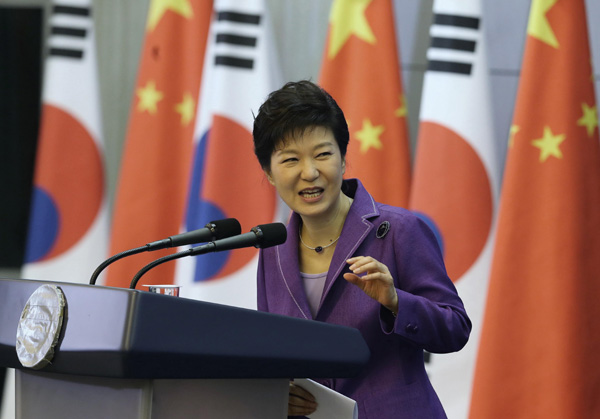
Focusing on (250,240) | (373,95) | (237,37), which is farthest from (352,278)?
(237,37)

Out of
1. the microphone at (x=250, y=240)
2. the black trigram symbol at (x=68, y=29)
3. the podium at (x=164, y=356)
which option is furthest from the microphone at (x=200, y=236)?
the black trigram symbol at (x=68, y=29)

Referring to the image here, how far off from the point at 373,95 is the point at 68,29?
4.45 ft

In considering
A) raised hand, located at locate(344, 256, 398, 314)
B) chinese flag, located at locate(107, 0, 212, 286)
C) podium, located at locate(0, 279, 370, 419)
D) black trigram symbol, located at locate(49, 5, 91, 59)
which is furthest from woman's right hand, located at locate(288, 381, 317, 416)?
black trigram symbol, located at locate(49, 5, 91, 59)

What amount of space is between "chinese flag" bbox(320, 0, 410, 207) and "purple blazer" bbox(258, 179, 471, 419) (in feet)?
4.20

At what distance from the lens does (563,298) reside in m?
2.47

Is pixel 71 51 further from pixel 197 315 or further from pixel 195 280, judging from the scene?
pixel 197 315

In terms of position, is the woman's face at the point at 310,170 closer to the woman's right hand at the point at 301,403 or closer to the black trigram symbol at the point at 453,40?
the woman's right hand at the point at 301,403

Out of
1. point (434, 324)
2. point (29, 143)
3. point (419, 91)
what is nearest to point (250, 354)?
point (434, 324)

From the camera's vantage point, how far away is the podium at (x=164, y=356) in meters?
0.82

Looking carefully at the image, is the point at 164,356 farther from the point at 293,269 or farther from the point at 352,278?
the point at 293,269

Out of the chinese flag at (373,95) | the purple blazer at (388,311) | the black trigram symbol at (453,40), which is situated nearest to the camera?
the purple blazer at (388,311)

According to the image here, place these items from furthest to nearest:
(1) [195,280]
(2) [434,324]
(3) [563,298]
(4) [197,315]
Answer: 1. (1) [195,280]
2. (3) [563,298]
3. (2) [434,324]
4. (4) [197,315]

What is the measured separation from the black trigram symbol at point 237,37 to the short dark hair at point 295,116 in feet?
4.81

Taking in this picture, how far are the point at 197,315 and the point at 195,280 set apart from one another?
200 centimetres
